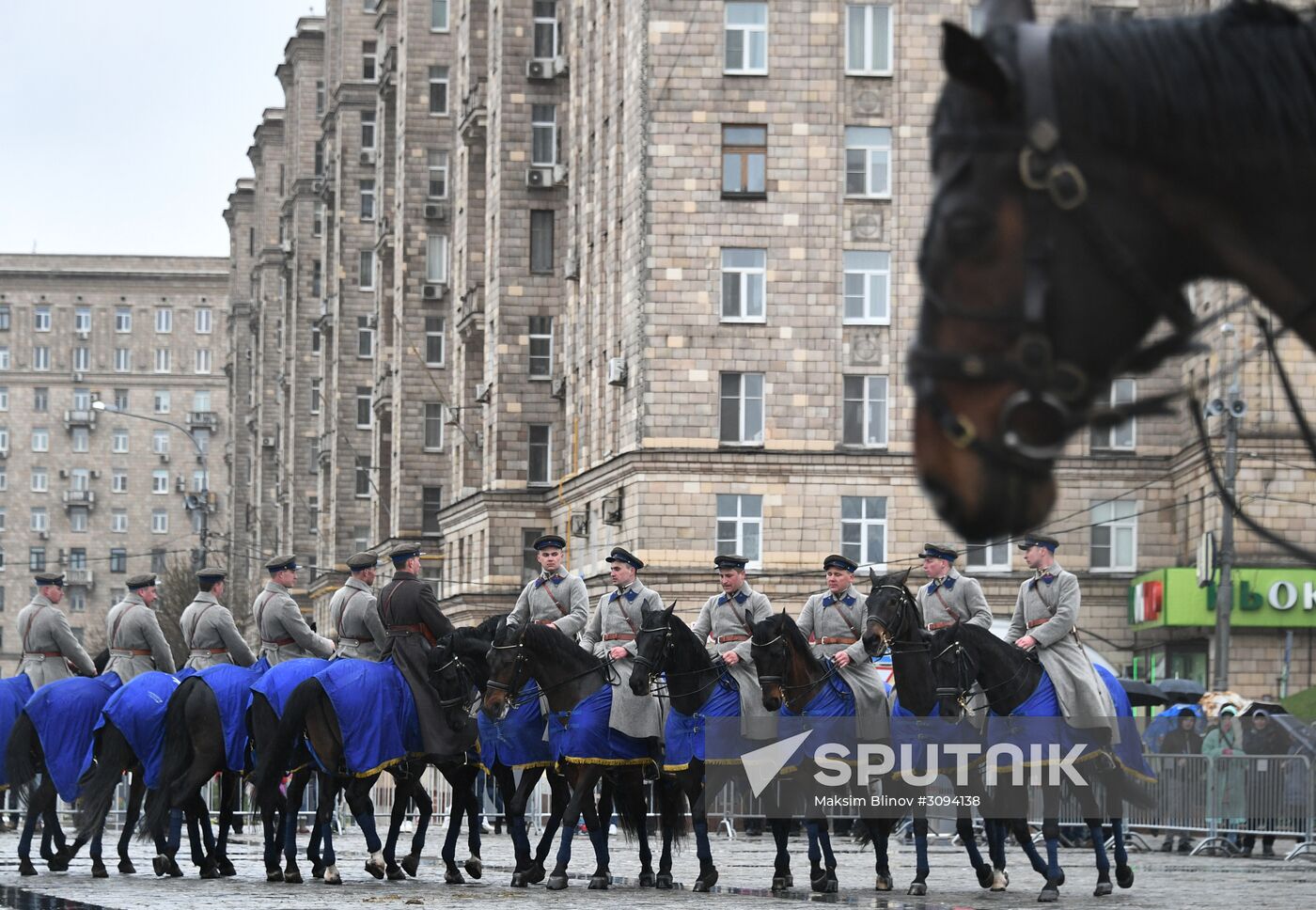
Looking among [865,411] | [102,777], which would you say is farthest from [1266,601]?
[102,777]

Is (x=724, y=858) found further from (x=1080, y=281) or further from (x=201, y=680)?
(x=1080, y=281)

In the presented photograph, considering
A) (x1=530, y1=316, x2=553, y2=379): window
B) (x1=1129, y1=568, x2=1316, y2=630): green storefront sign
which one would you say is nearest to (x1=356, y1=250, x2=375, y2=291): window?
(x1=530, y1=316, x2=553, y2=379): window

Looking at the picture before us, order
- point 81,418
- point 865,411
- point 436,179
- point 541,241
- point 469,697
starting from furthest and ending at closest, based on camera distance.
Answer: point 81,418 → point 436,179 → point 541,241 → point 865,411 → point 469,697

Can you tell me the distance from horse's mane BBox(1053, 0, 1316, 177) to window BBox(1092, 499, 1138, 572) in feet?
162

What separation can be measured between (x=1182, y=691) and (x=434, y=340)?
46.7 m

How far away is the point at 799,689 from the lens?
66.1ft

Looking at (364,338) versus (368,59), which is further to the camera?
(368,59)

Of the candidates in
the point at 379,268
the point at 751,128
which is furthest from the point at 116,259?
the point at 751,128

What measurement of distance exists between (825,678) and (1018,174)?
1556 centimetres

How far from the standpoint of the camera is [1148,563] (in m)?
53.9

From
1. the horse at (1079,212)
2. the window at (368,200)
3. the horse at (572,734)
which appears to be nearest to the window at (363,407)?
the window at (368,200)

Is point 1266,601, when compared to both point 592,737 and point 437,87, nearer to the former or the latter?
point 592,737

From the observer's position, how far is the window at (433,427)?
80.1 m

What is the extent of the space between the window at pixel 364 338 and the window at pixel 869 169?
4446cm
